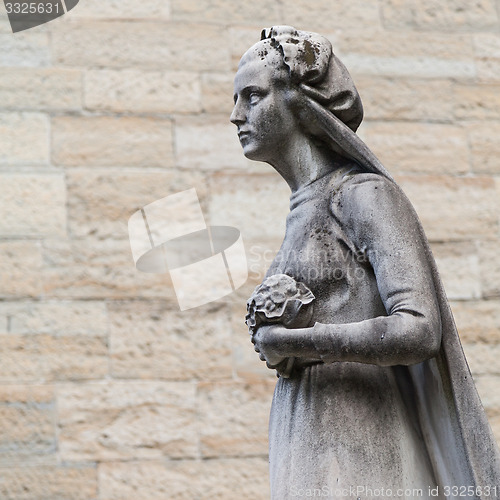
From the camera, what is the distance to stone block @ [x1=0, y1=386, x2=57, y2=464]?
4.34 m

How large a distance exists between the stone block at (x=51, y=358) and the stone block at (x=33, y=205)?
0.43 meters

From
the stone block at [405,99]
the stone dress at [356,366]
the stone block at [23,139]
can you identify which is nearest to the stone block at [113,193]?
the stone block at [23,139]

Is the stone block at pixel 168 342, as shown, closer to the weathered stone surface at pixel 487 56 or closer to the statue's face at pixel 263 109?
the weathered stone surface at pixel 487 56

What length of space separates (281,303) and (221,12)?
2786 millimetres

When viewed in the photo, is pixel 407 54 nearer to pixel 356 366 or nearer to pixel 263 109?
pixel 263 109

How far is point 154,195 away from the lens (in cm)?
474

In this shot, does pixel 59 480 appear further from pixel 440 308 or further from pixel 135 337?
pixel 440 308

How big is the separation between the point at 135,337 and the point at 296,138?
197cm

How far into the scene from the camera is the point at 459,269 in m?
4.86

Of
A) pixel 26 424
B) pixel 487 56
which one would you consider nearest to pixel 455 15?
pixel 487 56

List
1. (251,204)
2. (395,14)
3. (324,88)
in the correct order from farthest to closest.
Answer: (395,14), (251,204), (324,88)

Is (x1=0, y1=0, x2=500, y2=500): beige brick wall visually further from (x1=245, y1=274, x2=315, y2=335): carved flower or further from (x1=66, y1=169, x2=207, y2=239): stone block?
(x1=245, y1=274, x2=315, y2=335): carved flower

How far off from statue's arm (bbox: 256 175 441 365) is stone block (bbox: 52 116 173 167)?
2.33 m

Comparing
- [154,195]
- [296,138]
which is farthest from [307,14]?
[296,138]
